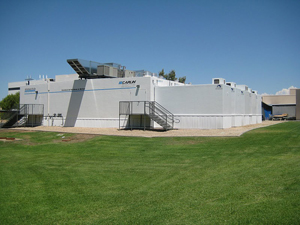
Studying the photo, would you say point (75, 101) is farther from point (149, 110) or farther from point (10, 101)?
point (10, 101)

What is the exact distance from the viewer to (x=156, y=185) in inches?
344

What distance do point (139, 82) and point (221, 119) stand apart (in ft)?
26.2

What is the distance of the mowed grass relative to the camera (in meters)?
6.19

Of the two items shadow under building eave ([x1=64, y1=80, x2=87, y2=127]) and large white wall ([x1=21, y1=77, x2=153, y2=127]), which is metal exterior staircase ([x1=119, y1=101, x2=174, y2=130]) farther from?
shadow under building eave ([x1=64, y1=80, x2=87, y2=127])

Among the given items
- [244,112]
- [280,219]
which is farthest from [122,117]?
[280,219]

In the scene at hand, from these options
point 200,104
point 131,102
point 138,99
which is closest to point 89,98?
point 131,102

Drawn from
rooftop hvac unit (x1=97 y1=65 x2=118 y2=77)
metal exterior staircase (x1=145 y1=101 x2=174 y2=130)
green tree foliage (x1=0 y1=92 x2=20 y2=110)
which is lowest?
metal exterior staircase (x1=145 y1=101 x2=174 y2=130)

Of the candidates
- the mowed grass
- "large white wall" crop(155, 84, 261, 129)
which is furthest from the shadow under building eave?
the mowed grass

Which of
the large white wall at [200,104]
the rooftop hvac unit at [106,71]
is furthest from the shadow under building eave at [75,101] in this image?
the large white wall at [200,104]

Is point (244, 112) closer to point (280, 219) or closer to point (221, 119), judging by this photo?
point (221, 119)

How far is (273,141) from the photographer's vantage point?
674 inches

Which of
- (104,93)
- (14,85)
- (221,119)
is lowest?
(221,119)

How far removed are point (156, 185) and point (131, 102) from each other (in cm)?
1912

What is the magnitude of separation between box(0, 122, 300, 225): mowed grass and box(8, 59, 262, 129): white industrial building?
1003 cm
